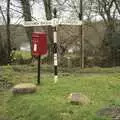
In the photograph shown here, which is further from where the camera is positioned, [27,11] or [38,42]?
[27,11]

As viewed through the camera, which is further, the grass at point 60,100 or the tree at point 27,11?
the tree at point 27,11

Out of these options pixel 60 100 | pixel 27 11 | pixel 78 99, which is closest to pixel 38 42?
pixel 60 100

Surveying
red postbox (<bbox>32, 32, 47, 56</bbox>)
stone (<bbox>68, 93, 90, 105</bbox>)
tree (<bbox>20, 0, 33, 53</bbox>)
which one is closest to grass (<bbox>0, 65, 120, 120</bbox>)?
stone (<bbox>68, 93, 90, 105</bbox>)

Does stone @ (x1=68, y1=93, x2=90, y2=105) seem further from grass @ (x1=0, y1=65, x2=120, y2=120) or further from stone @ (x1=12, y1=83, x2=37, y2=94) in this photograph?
stone @ (x1=12, y1=83, x2=37, y2=94)

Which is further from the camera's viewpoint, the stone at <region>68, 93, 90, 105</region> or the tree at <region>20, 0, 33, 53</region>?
the tree at <region>20, 0, 33, 53</region>

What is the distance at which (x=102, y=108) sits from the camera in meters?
8.36

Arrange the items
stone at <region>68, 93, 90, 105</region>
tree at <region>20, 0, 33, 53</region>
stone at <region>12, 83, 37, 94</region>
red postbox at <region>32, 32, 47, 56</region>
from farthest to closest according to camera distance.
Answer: tree at <region>20, 0, 33, 53</region> < red postbox at <region>32, 32, 47, 56</region> < stone at <region>12, 83, 37, 94</region> < stone at <region>68, 93, 90, 105</region>

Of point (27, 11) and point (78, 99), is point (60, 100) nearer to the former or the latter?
point (78, 99)

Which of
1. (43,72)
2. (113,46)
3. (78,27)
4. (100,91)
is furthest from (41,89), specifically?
(113,46)

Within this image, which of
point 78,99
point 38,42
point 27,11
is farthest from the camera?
point 27,11

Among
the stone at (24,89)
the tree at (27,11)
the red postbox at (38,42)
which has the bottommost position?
the stone at (24,89)

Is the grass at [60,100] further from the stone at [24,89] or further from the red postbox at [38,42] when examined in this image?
the red postbox at [38,42]

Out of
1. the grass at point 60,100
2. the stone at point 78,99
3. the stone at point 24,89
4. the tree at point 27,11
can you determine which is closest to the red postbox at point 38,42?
the grass at point 60,100

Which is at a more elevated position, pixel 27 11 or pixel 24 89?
pixel 27 11
